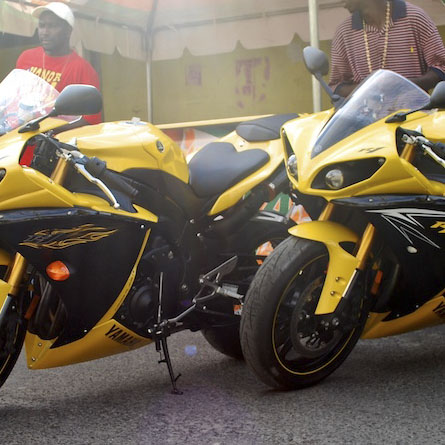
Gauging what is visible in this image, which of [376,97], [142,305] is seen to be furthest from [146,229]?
[376,97]

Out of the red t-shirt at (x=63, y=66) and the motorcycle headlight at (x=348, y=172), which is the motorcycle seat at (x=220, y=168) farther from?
the red t-shirt at (x=63, y=66)

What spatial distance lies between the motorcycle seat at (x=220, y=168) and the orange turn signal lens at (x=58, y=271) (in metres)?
0.85

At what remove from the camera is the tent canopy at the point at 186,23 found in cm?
777

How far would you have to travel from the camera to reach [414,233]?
333cm

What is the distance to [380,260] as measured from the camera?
3.43m

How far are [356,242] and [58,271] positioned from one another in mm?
1208

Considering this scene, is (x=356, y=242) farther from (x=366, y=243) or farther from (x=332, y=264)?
(x=332, y=264)

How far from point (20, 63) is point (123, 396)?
6.31 ft

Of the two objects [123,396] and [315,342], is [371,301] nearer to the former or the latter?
[315,342]

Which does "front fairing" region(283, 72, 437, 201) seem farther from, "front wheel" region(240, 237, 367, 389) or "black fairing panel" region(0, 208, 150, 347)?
"black fairing panel" region(0, 208, 150, 347)

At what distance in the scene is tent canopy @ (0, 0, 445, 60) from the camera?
25.5 feet

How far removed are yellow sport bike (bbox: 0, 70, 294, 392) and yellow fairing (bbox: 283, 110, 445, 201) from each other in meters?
0.52

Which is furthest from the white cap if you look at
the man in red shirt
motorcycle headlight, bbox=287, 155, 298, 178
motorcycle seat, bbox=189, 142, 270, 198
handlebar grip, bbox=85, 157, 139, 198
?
motorcycle headlight, bbox=287, 155, 298, 178

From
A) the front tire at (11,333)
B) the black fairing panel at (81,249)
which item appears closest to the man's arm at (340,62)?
the black fairing panel at (81,249)
